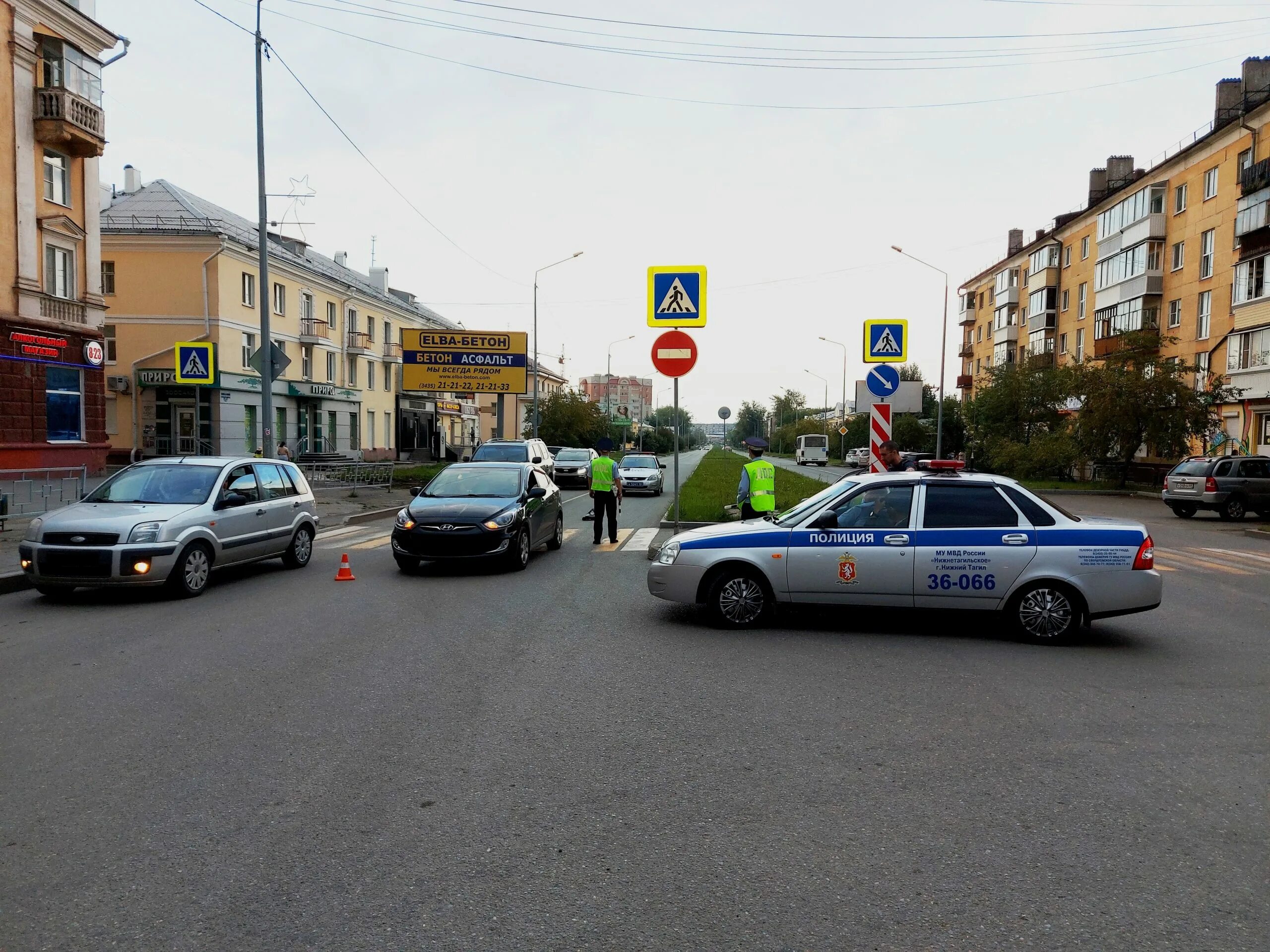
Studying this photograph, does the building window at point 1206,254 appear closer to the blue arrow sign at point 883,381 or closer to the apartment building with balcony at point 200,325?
the blue arrow sign at point 883,381

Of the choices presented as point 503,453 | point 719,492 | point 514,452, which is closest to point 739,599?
point 514,452

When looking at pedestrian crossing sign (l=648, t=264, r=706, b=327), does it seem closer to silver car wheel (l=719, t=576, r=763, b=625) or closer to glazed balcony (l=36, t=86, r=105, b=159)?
silver car wheel (l=719, t=576, r=763, b=625)

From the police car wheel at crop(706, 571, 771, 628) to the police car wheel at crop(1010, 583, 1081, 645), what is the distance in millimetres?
2213

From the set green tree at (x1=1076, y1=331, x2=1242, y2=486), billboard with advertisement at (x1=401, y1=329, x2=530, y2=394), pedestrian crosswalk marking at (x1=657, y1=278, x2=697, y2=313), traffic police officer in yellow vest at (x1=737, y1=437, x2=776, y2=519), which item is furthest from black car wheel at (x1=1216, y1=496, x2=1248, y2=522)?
billboard with advertisement at (x1=401, y1=329, x2=530, y2=394)

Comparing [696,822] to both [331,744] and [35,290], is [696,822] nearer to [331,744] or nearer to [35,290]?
[331,744]

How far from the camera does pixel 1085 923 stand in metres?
3.22

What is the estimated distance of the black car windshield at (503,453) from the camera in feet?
82.5

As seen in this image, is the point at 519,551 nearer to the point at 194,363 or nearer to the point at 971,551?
the point at 971,551

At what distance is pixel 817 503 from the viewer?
862 centimetres

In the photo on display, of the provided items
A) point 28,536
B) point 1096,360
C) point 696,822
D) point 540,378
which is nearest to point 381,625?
point 28,536

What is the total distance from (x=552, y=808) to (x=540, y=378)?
3214 inches

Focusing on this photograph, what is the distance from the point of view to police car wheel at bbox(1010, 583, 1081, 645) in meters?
7.93

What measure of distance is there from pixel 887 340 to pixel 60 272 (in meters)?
22.4

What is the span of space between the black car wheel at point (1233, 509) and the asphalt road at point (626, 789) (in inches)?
735
